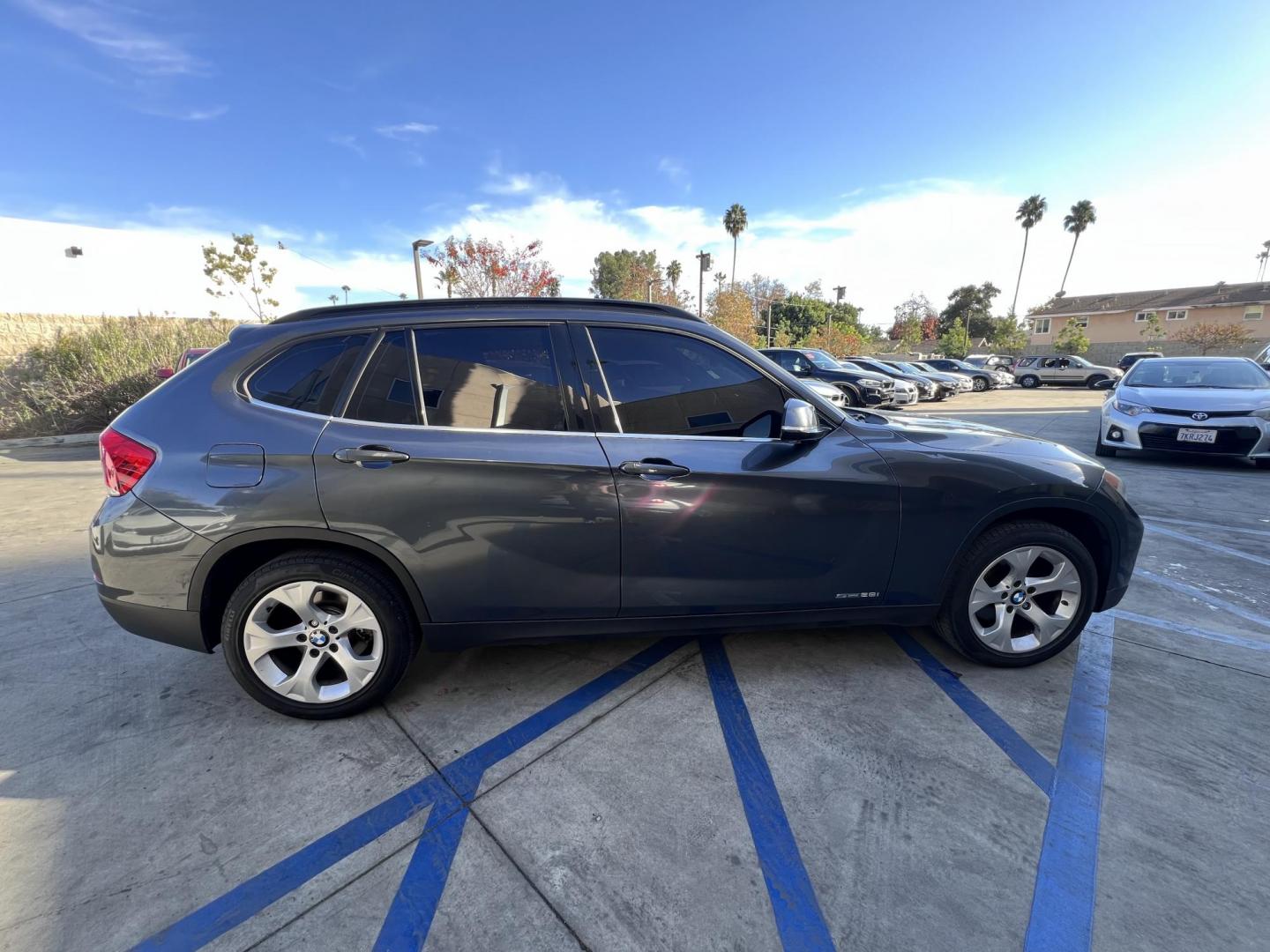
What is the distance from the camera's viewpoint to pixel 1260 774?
2.12 meters

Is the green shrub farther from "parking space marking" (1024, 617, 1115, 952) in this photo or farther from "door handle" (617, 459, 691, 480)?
"parking space marking" (1024, 617, 1115, 952)

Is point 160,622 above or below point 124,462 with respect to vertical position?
below

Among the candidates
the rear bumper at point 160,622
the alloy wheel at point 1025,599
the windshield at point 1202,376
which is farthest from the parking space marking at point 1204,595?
the rear bumper at point 160,622

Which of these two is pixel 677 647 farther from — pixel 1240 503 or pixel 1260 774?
pixel 1240 503

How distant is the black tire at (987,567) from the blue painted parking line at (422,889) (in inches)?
92.8

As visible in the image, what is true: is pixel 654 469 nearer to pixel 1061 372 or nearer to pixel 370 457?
pixel 370 457

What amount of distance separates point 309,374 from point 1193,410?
31.0 ft

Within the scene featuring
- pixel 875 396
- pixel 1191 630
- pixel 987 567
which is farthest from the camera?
pixel 875 396

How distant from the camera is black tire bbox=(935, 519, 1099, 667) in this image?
8.71ft

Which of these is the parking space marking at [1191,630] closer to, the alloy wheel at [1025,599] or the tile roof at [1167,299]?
the alloy wheel at [1025,599]

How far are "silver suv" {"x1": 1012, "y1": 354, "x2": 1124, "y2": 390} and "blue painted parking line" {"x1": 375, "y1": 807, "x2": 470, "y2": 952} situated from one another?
112ft

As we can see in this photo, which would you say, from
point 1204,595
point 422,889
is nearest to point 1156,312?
point 1204,595

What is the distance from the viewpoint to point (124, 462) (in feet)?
7.47

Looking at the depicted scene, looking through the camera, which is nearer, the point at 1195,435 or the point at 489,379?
the point at 489,379
